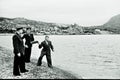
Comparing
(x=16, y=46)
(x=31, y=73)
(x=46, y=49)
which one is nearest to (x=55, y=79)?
(x=31, y=73)

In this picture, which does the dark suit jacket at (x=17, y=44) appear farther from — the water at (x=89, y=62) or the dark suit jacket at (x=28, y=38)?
the water at (x=89, y=62)

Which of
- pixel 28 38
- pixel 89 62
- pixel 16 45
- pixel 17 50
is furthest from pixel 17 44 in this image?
pixel 89 62

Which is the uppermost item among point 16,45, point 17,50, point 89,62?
point 16,45

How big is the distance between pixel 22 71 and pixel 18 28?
233 cm

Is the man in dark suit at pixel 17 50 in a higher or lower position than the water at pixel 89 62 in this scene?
higher

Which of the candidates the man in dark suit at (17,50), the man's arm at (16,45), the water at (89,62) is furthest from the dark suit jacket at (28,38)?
the water at (89,62)

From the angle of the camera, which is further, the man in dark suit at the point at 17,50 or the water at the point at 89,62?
the water at the point at 89,62

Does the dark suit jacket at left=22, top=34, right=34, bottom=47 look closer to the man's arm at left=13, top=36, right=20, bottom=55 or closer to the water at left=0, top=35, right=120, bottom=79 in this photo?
the man's arm at left=13, top=36, right=20, bottom=55

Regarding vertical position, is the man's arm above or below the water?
above

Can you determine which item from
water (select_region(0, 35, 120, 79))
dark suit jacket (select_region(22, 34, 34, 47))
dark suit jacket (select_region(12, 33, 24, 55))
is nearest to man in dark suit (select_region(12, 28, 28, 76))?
dark suit jacket (select_region(12, 33, 24, 55))

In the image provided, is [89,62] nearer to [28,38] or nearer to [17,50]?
[28,38]

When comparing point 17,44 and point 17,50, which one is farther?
point 17,44

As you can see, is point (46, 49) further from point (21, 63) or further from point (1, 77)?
point (1, 77)

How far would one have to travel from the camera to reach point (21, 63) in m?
12.1
